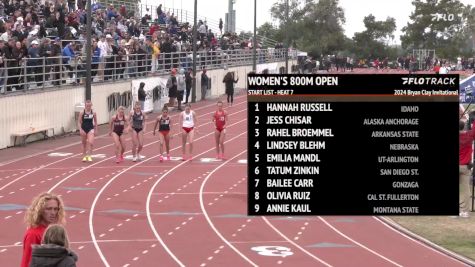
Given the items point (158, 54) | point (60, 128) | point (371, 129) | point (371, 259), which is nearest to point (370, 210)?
point (371, 129)

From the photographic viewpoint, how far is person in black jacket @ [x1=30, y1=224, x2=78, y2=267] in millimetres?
8422

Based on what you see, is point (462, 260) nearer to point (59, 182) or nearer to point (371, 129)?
point (371, 129)

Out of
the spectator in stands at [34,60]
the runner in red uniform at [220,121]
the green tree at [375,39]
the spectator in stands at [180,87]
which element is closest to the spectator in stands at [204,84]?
the spectator in stands at [180,87]

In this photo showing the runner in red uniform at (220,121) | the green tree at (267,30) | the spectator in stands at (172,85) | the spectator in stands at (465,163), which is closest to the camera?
the spectator in stands at (465,163)

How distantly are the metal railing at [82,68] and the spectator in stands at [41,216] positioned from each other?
20.8 metres

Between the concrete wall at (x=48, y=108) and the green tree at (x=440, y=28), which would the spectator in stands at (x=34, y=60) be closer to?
the concrete wall at (x=48, y=108)

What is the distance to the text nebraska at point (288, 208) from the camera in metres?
10.6

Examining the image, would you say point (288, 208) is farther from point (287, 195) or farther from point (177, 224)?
point (177, 224)

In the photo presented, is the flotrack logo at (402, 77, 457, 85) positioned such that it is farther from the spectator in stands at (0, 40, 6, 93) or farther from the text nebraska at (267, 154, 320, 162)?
the spectator in stands at (0, 40, 6, 93)

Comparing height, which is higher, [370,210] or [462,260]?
[370,210]

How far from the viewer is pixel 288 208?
419 inches

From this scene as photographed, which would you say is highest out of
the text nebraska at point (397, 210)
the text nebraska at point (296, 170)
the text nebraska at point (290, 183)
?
the text nebraska at point (296, 170)

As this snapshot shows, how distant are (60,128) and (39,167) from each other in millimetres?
7232

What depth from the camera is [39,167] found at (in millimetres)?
26953
